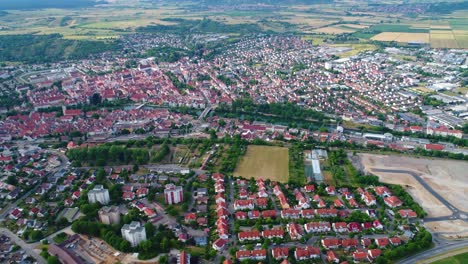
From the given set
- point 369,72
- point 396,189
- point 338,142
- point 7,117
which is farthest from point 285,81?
point 7,117

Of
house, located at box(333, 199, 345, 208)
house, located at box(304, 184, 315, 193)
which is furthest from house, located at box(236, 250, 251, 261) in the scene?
house, located at box(304, 184, 315, 193)

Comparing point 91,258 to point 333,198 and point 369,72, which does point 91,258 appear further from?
point 369,72

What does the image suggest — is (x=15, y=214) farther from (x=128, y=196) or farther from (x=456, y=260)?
(x=456, y=260)

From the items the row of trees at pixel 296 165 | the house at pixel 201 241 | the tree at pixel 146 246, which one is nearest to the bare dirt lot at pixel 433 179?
the row of trees at pixel 296 165

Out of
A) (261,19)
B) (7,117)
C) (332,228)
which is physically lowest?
(332,228)

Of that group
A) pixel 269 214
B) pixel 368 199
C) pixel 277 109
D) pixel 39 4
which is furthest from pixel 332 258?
pixel 39 4
